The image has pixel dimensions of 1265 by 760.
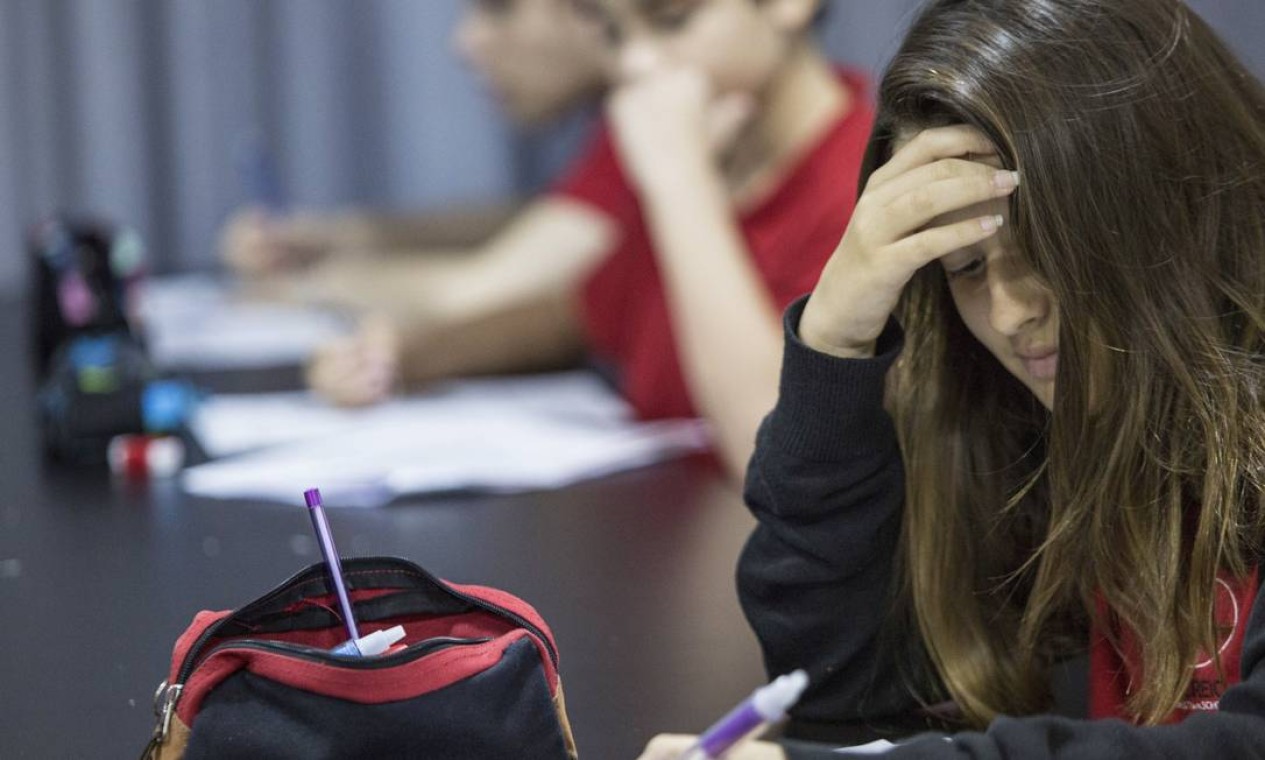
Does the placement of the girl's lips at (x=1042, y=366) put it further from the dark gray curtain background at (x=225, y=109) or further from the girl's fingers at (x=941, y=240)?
the dark gray curtain background at (x=225, y=109)

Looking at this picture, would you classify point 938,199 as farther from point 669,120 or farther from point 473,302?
point 473,302

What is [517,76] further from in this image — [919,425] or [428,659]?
[428,659]

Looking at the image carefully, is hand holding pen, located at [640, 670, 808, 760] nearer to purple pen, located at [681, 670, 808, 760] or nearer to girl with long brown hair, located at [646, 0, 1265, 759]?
purple pen, located at [681, 670, 808, 760]

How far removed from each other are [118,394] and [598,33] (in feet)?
2.72

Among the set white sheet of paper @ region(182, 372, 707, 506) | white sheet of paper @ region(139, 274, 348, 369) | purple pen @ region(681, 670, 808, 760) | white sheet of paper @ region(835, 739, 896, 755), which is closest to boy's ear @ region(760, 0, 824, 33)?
white sheet of paper @ region(182, 372, 707, 506)

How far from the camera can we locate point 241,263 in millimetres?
2363

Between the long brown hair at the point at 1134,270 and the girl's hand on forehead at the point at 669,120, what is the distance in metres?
0.68

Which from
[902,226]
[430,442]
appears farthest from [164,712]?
[430,442]

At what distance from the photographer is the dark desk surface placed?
0.85 meters

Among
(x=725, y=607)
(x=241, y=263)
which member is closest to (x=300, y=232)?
(x=241, y=263)

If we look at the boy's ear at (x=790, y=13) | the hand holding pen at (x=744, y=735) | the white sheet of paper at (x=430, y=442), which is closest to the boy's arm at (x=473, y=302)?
the white sheet of paper at (x=430, y=442)

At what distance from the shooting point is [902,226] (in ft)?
2.56

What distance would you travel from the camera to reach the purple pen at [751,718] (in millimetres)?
533

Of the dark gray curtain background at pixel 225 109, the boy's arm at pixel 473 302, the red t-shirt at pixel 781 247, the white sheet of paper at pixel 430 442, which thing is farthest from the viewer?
the dark gray curtain background at pixel 225 109
